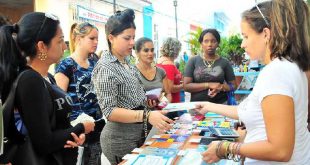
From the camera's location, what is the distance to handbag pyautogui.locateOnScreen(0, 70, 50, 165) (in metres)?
1.26

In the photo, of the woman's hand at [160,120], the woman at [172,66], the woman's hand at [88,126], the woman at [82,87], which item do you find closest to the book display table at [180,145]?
the woman's hand at [160,120]

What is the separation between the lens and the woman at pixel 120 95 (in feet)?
5.81

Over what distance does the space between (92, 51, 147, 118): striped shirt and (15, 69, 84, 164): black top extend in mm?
399

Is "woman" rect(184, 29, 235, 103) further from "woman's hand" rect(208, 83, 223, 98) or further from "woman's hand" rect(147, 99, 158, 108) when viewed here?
"woman's hand" rect(147, 99, 158, 108)

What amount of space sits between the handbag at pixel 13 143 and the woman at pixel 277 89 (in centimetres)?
72

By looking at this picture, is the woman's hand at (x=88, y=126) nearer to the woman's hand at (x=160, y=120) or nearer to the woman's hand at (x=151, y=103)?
the woman's hand at (x=160, y=120)

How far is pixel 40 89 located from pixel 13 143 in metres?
0.26

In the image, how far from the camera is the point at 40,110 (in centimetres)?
128

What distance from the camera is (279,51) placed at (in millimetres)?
1062

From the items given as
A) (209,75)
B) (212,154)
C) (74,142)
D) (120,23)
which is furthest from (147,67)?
(212,154)

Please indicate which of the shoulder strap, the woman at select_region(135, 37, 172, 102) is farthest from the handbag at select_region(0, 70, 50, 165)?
the woman at select_region(135, 37, 172, 102)

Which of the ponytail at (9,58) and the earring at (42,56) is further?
the earring at (42,56)

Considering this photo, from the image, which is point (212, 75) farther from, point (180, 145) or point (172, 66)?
point (180, 145)

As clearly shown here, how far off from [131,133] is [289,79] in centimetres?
110
